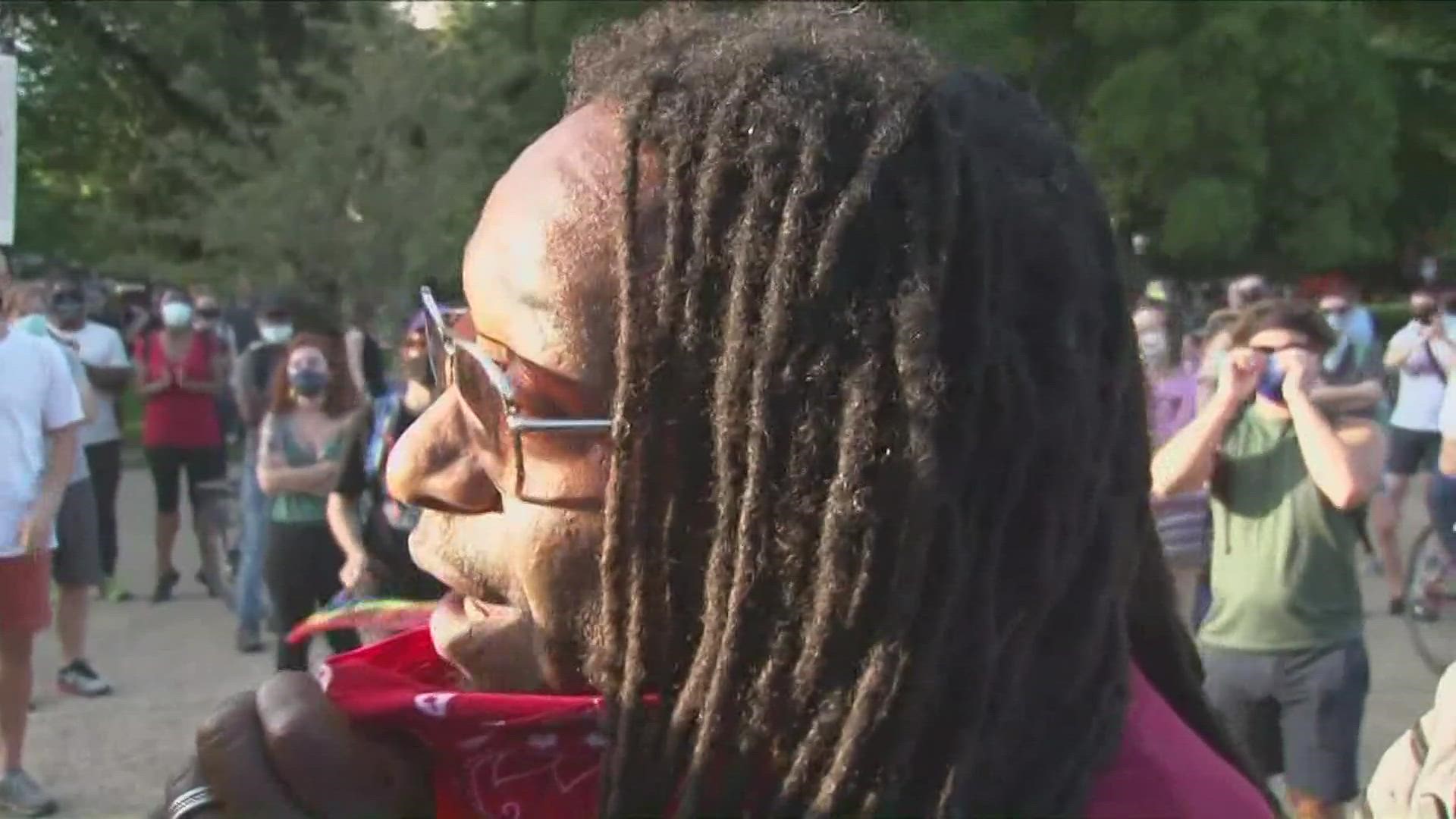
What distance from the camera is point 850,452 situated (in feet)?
3.70

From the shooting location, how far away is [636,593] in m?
1.20

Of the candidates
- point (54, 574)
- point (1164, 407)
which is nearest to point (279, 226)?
point (54, 574)

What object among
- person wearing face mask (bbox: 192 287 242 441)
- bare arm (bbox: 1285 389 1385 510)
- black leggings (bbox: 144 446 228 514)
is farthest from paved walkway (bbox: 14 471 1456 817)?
bare arm (bbox: 1285 389 1385 510)

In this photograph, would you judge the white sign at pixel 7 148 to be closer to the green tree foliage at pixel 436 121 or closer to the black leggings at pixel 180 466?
the black leggings at pixel 180 466

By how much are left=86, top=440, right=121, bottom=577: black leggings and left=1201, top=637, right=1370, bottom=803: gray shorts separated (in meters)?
6.46

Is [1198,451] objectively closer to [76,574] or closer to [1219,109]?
[76,574]

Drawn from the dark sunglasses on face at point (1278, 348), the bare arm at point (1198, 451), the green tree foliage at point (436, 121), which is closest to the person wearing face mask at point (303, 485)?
the bare arm at point (1198, 451)

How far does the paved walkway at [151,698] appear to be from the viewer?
611 centimetres

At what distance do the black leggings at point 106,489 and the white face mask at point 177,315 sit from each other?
2.63ft

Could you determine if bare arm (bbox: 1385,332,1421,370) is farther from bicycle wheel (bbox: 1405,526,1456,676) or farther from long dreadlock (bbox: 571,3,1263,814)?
long dreadlock (bbox: 571,3,1263,814)

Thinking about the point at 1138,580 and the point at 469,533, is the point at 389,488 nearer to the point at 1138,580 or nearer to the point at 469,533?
the point at 469,533

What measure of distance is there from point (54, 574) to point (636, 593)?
6716 millimetres

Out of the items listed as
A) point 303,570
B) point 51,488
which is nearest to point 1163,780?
point 51,488

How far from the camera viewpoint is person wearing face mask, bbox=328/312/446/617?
214 inches
